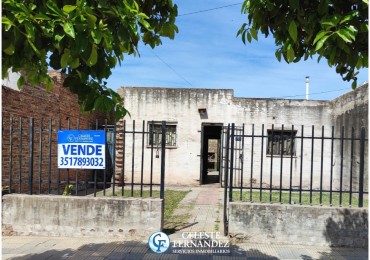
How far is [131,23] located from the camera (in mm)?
2379

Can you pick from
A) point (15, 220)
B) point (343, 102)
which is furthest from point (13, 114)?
point (343, 102)

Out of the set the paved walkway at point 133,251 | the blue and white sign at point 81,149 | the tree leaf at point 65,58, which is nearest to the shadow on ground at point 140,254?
the paved walkway at point 133,251

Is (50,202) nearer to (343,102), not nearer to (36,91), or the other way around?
(36,91)

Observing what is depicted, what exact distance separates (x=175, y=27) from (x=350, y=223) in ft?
15.0

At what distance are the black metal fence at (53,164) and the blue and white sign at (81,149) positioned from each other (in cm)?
16

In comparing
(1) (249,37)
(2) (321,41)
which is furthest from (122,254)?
(2) (321,41)

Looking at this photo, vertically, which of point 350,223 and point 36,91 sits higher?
point 36,91

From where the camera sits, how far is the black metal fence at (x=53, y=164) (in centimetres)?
675

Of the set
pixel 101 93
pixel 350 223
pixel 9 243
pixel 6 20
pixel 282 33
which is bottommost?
pixel 9 243

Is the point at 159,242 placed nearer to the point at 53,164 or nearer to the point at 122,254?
the point at 122,254

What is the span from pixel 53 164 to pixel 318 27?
1088 centimetres

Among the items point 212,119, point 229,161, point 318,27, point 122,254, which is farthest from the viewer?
point 212,119

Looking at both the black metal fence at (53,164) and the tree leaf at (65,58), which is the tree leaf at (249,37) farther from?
the black metal fence at (53,164)

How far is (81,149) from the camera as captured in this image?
6867mm
